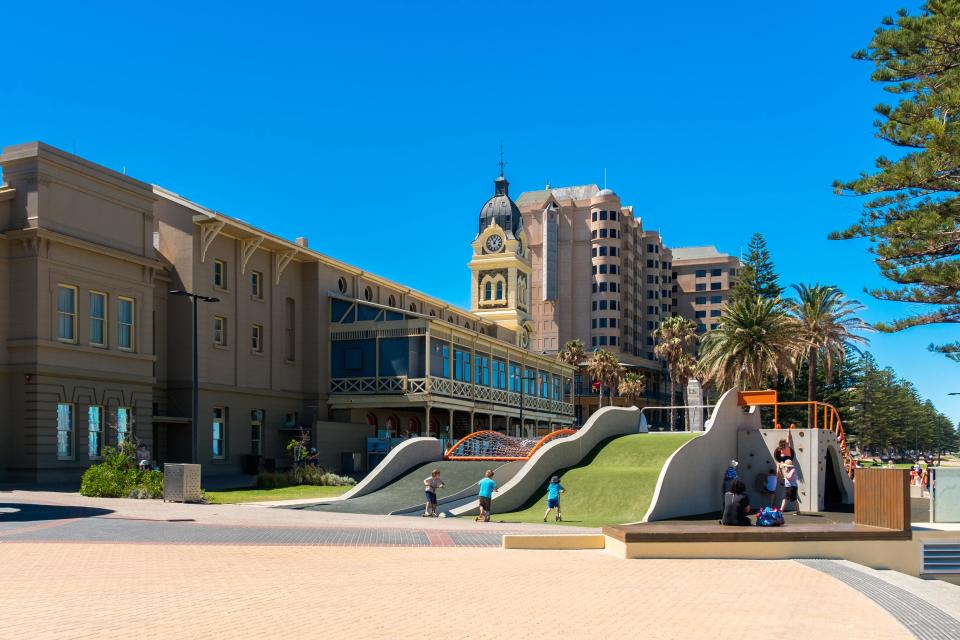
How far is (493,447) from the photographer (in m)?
34.2

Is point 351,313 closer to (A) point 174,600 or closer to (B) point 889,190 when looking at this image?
(B) point 889,190

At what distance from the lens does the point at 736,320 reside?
52781 millimetres

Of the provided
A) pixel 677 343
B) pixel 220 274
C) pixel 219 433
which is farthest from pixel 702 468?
pixel 677 343

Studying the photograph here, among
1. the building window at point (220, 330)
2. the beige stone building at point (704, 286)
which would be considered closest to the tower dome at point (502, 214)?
the building window at point (220, 330)

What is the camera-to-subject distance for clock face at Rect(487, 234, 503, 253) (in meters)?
74.7

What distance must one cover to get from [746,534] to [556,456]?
42.7 ft

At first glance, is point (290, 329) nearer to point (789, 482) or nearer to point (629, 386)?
point (789, 482)

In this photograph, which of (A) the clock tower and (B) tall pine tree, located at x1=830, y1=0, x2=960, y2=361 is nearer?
(B) tall pine tree, located at x1=830, y1=0, x2=960, y2=361

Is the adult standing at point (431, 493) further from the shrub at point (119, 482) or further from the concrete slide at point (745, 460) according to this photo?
the shrub at point (119, 482)

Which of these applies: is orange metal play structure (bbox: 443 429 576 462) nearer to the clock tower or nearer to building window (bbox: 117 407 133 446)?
building window (bbox: 117 407 133 446)

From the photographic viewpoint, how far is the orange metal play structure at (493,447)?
1235 inches

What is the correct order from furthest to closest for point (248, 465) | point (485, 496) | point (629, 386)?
point (629, 386)
point (248, 465)
point (485, 496)

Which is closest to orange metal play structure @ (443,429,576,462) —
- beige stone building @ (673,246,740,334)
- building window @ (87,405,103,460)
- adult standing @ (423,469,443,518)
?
adult standing @ (423,469,443,518)

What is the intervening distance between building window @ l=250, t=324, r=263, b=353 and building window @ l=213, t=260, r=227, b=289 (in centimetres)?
279
